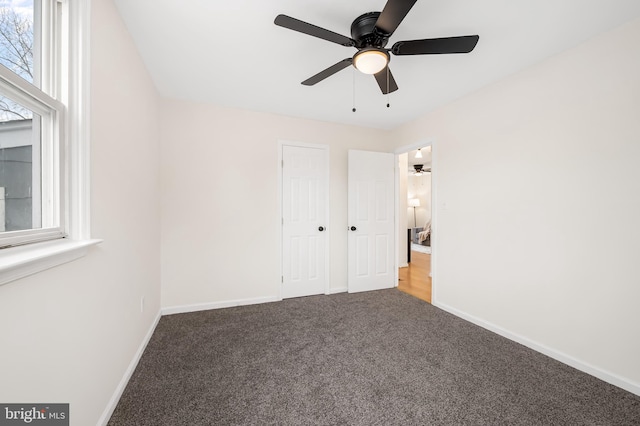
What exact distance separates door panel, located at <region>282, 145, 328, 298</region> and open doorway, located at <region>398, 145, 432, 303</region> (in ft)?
4.61

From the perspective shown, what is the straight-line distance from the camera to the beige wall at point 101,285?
0.86 meters

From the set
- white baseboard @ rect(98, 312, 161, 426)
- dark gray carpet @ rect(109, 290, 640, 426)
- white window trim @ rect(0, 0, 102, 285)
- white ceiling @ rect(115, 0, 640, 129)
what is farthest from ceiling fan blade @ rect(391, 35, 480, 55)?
white baseboard @ rect(98, 312, 161, 426)

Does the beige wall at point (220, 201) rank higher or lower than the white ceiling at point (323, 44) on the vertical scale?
lower

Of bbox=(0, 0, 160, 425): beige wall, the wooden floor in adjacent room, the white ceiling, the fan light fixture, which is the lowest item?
the wooden floor in adjacent room

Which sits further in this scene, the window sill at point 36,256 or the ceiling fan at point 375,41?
the ceiling fan at point 375,41

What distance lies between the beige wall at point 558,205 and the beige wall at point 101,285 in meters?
3.27

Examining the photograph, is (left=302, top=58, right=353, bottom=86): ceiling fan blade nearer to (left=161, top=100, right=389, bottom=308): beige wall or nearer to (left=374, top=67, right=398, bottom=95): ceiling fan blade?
(left=374, top=67, right=398, bottom=95): ceiling fan blade

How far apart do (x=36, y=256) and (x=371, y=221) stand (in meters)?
3.52

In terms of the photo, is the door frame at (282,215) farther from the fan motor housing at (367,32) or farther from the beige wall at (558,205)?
the fan motor housing at (367,32)

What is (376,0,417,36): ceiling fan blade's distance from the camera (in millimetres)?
1257

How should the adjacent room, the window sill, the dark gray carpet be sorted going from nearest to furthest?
the window sill < the adjacent room < the dark gray carpet

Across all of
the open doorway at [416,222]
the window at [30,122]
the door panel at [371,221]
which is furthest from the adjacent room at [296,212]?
the open doorway at [416,222]

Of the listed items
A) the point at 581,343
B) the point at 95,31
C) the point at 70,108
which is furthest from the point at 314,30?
the point at 581,343

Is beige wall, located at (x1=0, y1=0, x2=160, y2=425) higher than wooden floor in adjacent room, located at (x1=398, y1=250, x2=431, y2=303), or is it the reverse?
beige wall, located at (x1=0, y1=0, x2=160, y2=425)
